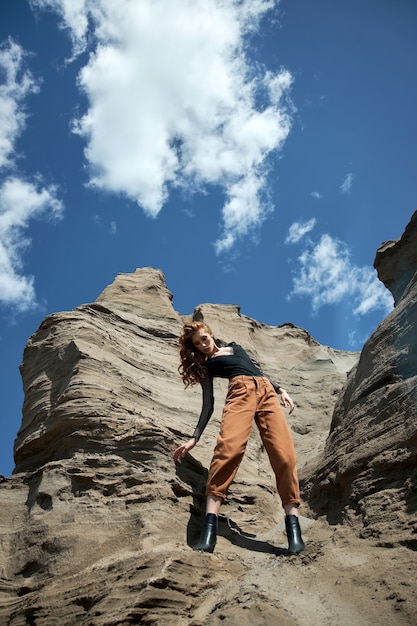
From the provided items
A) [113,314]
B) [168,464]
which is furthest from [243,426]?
[113,314]

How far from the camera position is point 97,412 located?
23.4ft

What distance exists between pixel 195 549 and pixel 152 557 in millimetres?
494

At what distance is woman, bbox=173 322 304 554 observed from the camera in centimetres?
564

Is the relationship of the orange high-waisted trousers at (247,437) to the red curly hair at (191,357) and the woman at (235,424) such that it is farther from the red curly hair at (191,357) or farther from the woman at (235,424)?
the red curly hair at (191,357)

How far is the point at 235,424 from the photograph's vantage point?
6055mm

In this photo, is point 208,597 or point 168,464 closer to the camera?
point 208,597

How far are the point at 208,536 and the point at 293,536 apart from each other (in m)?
0.79

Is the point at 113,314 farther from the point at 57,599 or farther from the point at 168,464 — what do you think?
the point at 57,599

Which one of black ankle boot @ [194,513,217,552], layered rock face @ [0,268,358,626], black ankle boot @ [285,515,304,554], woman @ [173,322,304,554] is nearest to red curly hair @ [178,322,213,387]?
woman @ [173,322,304,554]

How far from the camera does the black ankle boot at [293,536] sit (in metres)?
5.48

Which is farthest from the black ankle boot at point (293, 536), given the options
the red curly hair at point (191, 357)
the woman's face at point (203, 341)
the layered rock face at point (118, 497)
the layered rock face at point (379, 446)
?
the woman's face at point (203, 341)

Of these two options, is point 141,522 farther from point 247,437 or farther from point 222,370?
point 222,370

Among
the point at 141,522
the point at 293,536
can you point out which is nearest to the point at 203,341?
the point at 141,522

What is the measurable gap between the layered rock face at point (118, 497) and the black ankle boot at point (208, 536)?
171 mm
